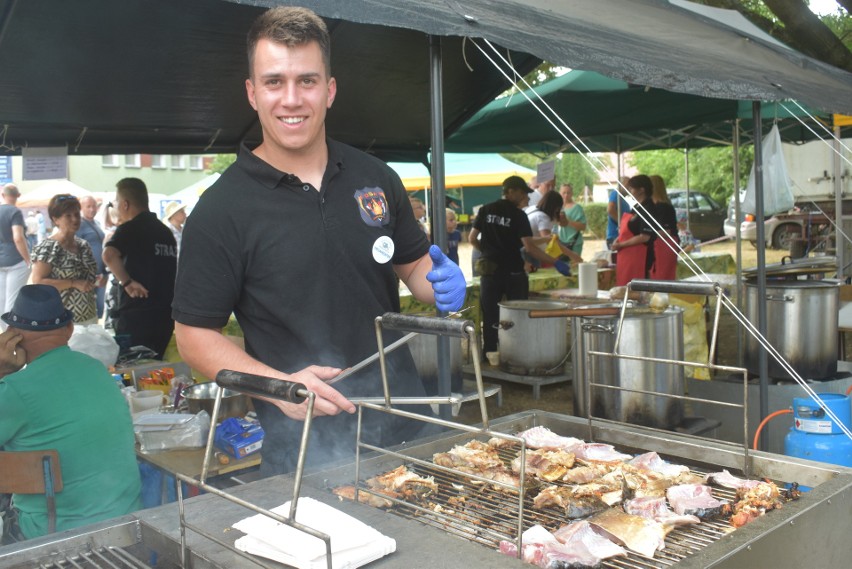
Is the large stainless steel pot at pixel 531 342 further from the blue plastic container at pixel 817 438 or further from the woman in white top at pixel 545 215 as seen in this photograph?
the blue plastic container at pixel 817 438

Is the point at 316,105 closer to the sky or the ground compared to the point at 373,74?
closer to the ground

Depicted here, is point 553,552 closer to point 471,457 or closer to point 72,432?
point 471,457

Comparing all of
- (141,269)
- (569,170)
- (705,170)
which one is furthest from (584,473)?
(569,170)

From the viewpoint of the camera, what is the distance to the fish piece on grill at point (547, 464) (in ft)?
6.84

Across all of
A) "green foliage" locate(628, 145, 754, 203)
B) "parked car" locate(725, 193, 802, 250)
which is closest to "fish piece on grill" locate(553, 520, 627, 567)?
"parked car" locate(725, 193, 802, 250)

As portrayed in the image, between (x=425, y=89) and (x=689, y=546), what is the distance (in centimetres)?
523

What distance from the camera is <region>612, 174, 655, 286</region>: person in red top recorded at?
25.8 ft

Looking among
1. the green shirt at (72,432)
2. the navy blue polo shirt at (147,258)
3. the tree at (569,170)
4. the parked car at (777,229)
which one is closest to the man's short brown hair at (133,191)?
the navy blue polo shirt at (147,258)

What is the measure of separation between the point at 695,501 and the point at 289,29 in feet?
5.25

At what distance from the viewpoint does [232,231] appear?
2141 mm

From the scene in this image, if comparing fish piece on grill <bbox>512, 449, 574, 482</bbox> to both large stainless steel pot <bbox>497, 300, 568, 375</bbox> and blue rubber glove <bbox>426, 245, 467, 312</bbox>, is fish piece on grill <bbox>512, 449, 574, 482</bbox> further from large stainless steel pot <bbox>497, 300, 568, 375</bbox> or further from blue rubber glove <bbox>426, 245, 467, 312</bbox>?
large stainless steel pot <bbox>497, 300, 568, 375</bbox>

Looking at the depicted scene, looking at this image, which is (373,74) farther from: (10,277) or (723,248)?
(723,248)

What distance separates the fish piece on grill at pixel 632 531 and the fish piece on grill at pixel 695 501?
0.13m

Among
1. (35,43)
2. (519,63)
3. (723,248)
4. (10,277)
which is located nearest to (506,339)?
(519,63)
